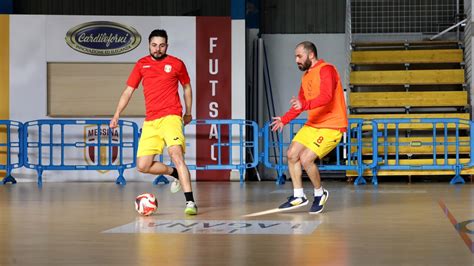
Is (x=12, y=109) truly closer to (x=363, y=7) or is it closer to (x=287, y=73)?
(x=287, y=73)

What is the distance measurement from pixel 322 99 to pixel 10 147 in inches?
375

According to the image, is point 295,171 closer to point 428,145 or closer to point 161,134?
point 161,134

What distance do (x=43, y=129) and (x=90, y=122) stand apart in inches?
52.6

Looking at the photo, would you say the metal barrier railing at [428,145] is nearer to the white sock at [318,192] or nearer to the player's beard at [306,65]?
the white sock at [318,192]

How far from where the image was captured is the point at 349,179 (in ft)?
55.4

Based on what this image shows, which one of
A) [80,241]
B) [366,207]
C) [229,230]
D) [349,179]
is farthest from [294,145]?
[349,179]

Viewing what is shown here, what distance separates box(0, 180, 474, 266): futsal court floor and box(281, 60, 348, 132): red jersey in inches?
37.2

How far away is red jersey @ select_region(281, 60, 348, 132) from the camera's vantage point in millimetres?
8695

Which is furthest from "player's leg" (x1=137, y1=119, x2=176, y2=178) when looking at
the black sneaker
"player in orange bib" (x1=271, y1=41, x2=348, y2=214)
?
the black sneaker

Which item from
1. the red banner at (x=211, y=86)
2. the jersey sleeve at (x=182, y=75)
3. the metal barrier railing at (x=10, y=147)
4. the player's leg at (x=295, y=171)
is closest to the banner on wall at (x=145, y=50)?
the red banner at (x=211, y=86)

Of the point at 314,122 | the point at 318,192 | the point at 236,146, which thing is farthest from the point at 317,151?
the point at 236,146

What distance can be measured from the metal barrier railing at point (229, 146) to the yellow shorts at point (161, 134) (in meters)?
7.37

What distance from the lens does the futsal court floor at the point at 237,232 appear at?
215 inches

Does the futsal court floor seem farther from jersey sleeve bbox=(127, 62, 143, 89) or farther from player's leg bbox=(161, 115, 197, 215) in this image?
jersey sleeve bbox=(127, 62, 143, 89)
